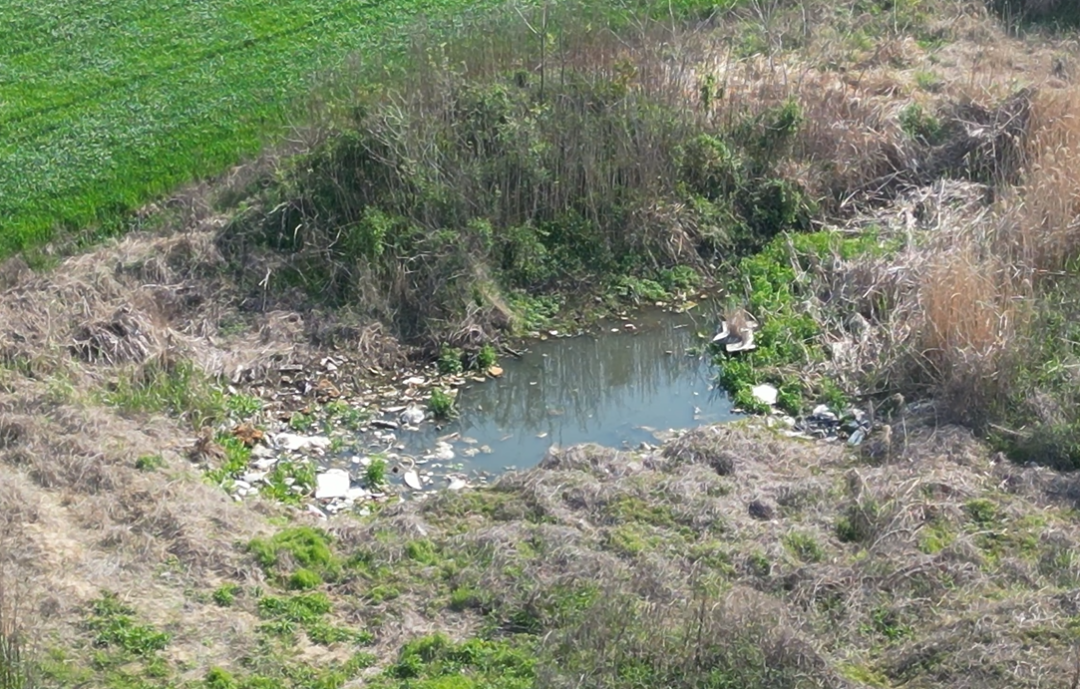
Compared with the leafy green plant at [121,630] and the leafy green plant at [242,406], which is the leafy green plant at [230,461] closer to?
the leafy green plant at [242,406]

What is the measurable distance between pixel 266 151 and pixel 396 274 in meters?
2.03

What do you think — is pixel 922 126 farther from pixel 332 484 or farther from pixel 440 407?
pixel 332 484

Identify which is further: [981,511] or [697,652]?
[981,511]

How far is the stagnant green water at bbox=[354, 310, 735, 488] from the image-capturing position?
1041cm

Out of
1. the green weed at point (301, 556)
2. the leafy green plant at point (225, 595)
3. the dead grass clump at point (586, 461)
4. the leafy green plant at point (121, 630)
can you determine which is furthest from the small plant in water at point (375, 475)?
the leafy green plant at point (121, 630)

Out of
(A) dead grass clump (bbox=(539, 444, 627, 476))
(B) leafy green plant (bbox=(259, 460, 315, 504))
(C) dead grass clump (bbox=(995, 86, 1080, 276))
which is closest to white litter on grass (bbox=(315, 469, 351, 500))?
(B) leafy green plant (bbox=(259, 460, 315, 504))

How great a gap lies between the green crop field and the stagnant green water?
147 inches

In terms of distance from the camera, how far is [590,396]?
1115 centimetres

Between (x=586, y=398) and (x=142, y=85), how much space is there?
242 inches

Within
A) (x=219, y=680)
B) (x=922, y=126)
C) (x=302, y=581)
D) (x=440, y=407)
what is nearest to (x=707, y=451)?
(x=440, y=407)

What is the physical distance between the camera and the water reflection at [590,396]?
34.5 feet

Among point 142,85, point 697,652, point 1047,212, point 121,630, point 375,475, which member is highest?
point 142,85

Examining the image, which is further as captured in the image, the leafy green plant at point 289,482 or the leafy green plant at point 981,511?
the leafy green plant at point 289,482

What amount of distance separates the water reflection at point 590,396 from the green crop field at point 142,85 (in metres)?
3.73
